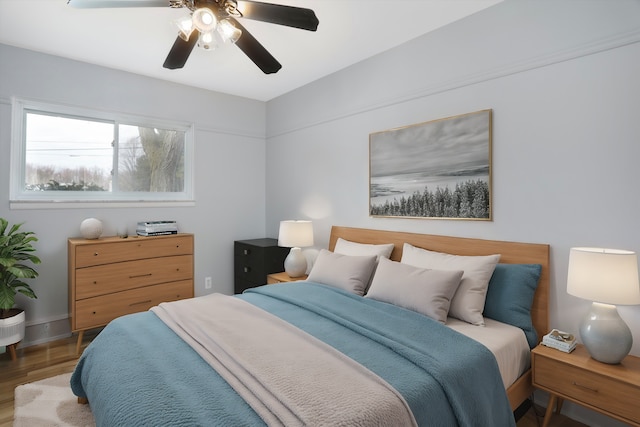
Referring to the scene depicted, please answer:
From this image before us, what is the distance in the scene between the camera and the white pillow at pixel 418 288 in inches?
80.4

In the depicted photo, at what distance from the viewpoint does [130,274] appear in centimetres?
318

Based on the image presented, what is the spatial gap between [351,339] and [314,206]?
7.42 ft

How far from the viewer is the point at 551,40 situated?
2.11 meters

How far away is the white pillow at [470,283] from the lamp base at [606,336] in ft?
1.67

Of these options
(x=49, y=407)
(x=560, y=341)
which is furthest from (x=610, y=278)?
(x=49, y=407)

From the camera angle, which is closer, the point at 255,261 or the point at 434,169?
the point at 434,169

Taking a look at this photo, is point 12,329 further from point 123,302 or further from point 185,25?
point 185,25

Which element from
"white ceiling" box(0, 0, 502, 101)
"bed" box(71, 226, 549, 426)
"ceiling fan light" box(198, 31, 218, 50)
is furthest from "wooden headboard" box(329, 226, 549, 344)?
"ceiling fan light" box(198, 31, 218, 50)

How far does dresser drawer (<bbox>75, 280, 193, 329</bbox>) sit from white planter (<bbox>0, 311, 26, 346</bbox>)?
38cm

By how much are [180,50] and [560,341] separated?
2.77m

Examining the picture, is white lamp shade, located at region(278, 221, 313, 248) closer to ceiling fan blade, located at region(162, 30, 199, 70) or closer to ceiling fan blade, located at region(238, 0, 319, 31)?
ceiling fan blade, located at region(162, 30, 199, 70)

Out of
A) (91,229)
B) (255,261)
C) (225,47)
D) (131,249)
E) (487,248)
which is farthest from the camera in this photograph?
(255,261)

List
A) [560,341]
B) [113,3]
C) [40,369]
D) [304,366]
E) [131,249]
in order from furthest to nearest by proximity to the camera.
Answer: [131,249], [40,369], [560,341], [113,3], [304,366]

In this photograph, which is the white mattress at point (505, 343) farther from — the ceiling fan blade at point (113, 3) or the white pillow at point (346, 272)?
the ceiling fan blade at point (113, 3)
